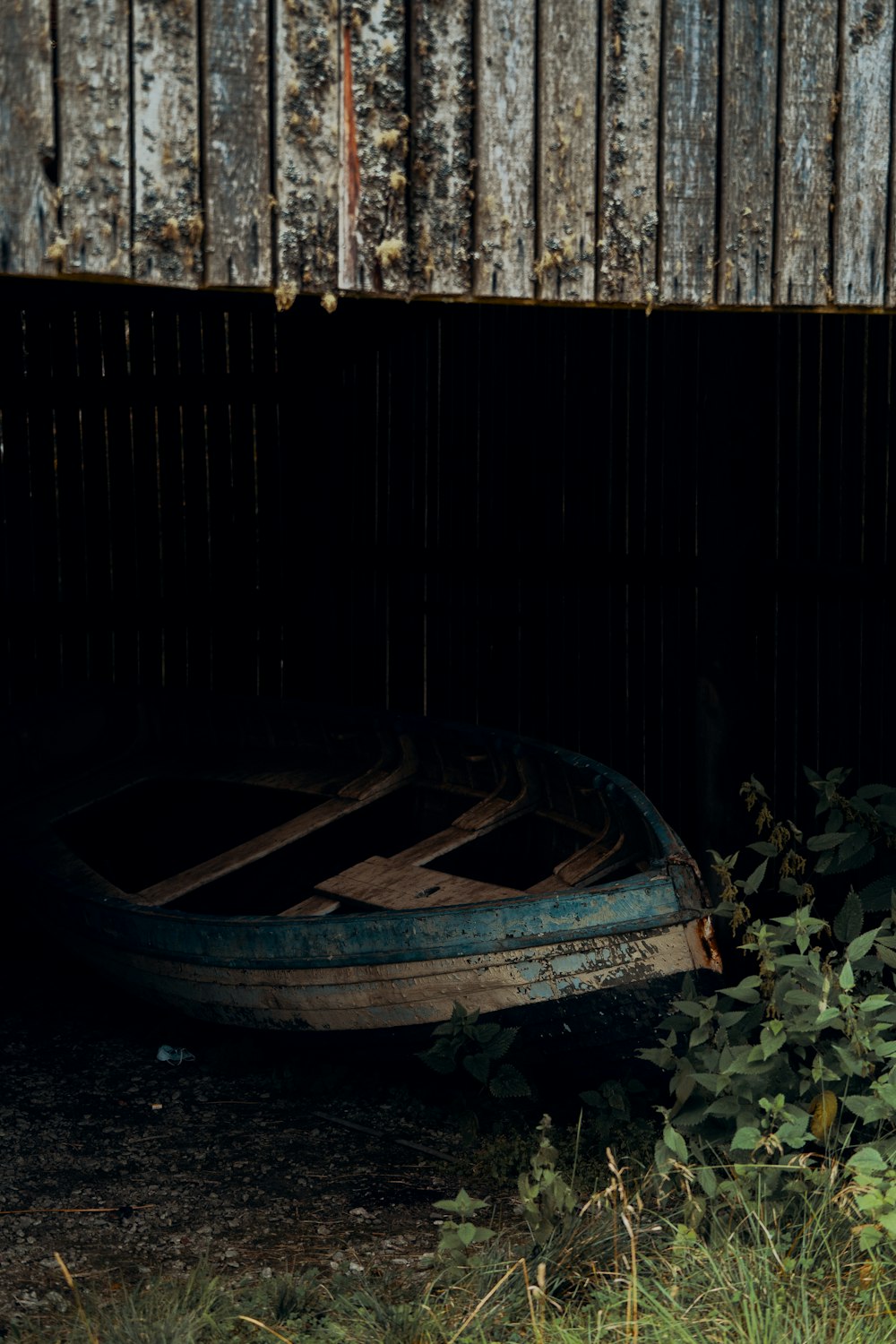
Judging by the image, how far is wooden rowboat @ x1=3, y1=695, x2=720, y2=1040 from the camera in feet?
14.3

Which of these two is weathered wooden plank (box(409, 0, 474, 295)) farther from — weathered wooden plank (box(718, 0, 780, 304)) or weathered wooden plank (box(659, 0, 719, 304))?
weathered wooden plank (box(718, 0, 780, 304))

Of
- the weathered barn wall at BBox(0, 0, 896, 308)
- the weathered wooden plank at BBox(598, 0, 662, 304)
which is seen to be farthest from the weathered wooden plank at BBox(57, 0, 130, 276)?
the weathered wooden plank at BBox(598, 0, 662, 304)

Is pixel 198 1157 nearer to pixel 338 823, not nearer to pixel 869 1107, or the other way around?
pixel 338 823

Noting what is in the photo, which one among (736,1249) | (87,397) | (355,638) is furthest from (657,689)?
(87,397)

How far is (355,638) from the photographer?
7.94 m

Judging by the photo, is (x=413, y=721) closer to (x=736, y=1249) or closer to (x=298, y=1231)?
(x=298, y=1231)

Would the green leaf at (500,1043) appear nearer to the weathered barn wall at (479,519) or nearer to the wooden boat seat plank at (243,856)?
the wooden boat seat plank at (243,856)

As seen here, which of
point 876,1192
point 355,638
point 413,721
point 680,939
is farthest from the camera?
point 355,638

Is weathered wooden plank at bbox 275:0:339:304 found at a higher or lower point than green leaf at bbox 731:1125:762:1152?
higher

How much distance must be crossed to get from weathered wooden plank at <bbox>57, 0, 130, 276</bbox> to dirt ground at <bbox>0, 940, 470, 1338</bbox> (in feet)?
8.54

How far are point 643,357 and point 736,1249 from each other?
4.27 metres

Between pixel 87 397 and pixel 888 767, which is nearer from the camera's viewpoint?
pixel 888 767

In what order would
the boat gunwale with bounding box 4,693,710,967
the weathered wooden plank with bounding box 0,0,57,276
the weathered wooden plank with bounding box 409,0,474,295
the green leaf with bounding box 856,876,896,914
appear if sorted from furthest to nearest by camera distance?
the boat gunwale with bounding box 4,693,710,967 → the green leaf with bounding box 856,876,896,914 → the weathered wooden plank with bounding box 409,0,474,295 → the weathered wooden plank with bounding box 0,0,57,276

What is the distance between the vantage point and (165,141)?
2.54 m
